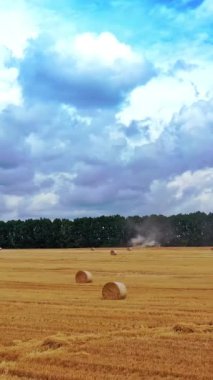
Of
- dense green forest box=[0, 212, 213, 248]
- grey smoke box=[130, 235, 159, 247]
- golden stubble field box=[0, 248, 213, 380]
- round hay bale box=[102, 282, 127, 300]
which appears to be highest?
dense green forest box=[0, 212, 213, 248]

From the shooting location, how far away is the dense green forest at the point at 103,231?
124 meters

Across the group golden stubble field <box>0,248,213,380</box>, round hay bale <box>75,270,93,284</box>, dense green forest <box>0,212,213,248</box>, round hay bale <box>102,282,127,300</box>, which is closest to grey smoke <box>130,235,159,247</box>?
dense green forest <box>0,212,213,248</box>

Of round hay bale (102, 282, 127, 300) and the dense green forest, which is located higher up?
the dense green forest

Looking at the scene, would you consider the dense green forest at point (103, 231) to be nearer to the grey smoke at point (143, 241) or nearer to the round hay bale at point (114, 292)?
the grey smoke at point (143, 241)

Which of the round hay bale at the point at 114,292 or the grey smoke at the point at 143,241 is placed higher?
the grey smoke at the point at 143,241

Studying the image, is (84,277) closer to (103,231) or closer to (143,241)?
(143,241)

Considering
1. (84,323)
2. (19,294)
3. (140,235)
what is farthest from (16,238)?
(84,323)

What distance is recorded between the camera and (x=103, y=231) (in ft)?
425

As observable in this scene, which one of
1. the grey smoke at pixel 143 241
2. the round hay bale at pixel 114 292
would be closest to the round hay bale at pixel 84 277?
the round hay bale at pixel 114 292

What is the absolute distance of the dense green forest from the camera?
12406 cm

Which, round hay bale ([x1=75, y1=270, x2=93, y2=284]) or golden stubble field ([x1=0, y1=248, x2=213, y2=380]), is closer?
golden stubble field ([x1=0, y1=248, x2=213, y2=380])

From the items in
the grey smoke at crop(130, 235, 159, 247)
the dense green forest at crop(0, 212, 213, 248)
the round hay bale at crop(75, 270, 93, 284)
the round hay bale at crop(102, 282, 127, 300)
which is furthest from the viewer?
the dense green forest at crop(0, 212, 213, 248)

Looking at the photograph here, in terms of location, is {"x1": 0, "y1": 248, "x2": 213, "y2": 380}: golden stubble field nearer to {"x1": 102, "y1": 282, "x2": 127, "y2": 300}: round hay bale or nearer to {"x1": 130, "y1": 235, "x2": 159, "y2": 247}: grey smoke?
{"x1": 102, "y1": 282, "x2": 127, "y2": 300}: round hay bale

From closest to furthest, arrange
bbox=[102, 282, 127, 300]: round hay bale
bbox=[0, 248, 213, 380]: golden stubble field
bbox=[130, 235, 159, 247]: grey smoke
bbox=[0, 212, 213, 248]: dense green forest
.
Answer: bbox=[0, 248, 213, 380]: golden stubble field < bbox=[102, 282, 127, 300]: round hay bale < bbox=[130, 235, 159, 247]: grey smoke < bbox=[0, 212, 213, 248]: dense green forest
